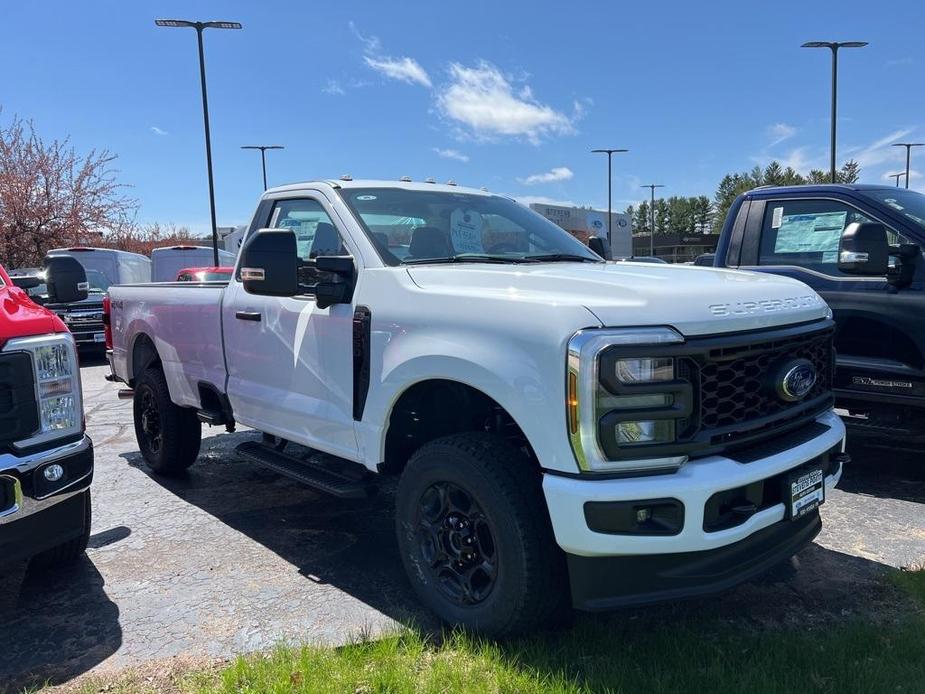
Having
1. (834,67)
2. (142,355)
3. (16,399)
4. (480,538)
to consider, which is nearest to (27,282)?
(142,355)

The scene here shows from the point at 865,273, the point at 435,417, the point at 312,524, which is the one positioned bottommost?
the point at 312,524

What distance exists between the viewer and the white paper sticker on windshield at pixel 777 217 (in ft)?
17.8

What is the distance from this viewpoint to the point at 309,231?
421cm

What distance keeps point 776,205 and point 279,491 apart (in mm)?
4341

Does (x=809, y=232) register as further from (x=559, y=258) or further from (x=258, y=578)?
(x=258, y=578)

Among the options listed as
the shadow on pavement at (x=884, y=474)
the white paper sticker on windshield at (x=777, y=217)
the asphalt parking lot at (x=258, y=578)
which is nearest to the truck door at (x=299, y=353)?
the asphalt parking lot at (x=258, y=578)

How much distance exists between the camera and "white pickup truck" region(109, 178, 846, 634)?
8.09ft

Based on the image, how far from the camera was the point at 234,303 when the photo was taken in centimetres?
443

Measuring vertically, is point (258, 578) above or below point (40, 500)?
below

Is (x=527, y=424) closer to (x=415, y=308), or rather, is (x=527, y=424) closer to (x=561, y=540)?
(x=561, y=540)

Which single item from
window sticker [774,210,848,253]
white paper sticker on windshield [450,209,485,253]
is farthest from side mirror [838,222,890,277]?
white paper sticker on windshield [450,209,485,253]

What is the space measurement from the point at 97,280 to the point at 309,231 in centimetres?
1275

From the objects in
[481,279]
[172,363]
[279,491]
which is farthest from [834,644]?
[172,363]

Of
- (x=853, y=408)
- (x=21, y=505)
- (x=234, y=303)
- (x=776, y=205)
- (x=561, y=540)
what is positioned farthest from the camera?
(x=776, y=205)
